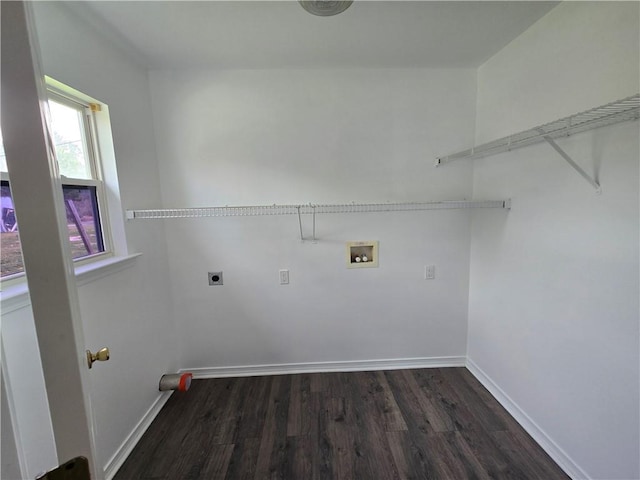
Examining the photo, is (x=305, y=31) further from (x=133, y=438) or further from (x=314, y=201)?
(x=133, y=438)

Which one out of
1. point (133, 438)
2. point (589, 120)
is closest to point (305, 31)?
point (589, 120)

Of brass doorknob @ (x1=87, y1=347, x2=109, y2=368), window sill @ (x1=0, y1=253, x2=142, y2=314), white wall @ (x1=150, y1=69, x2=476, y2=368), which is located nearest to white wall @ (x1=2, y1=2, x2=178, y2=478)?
window sill @ (x1=0, y1=253, x2=142, y2=314)

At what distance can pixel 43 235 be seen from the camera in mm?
471

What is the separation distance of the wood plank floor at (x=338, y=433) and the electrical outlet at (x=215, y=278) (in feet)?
2.76

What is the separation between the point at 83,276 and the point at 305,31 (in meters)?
1.76

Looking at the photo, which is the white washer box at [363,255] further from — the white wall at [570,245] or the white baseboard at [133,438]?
the white baseboard at [133,438]

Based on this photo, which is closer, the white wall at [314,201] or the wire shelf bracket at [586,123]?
the wire shelf bracket at [586,123]

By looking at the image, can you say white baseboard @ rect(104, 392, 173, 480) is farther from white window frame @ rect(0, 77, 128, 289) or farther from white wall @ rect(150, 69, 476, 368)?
white window frame @ rect(0, 77, 128, 289)

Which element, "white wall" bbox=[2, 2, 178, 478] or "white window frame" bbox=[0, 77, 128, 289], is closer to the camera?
"white wall" bbox=[2, 2, 178, 478]

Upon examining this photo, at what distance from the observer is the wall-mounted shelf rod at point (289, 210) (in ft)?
5.61

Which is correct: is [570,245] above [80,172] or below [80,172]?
below

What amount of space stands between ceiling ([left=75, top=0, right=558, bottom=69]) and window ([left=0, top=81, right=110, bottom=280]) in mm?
464

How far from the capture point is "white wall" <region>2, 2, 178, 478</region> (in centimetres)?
93

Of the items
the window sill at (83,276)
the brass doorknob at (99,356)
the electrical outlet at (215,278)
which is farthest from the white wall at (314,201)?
the brass doorknob at (99,356)
